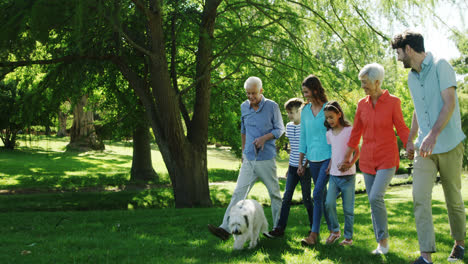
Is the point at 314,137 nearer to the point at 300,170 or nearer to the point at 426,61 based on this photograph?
the point at 300,170

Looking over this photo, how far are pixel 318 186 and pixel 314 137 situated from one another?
61 cm

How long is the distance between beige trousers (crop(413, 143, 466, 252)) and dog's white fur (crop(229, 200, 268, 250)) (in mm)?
1801

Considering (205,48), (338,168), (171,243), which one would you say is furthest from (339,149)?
(205,48)

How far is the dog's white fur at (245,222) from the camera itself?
500 centimetres

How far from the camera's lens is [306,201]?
6.11 meters

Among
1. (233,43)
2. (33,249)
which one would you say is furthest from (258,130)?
(233,43)

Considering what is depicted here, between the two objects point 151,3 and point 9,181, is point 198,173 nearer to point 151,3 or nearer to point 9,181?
point 151,3

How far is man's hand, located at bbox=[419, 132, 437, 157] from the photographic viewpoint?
13.3 ft

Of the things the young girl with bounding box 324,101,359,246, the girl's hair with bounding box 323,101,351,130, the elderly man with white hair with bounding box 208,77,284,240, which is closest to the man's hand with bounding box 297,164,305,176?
the elderly man with white hair with bounding box 208,77,284,240

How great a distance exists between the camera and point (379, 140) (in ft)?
15.9

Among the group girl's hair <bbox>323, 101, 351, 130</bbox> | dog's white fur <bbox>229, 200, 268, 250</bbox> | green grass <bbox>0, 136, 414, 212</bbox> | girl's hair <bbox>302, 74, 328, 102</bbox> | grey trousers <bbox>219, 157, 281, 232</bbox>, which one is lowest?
green grass <bbox>0, 136, 414, 212</bbox>

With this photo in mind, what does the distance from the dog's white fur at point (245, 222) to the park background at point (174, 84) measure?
6.6 inches

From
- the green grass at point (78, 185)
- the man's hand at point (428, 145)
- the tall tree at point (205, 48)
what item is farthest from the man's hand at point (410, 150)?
the green grass at point (78, 185)

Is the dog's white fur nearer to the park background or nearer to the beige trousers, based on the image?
the park background
